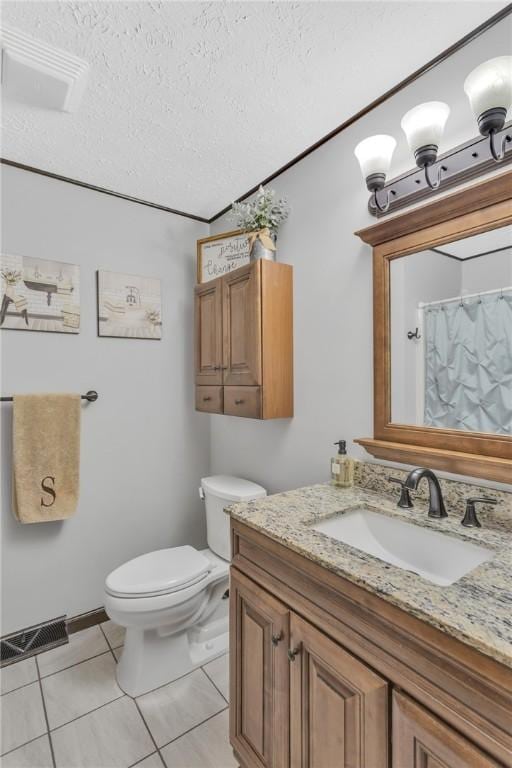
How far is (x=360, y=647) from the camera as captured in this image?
0.86 m

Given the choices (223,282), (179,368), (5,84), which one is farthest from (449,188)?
(179,368)

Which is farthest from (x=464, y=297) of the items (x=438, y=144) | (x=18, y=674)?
(x=18, y=674)

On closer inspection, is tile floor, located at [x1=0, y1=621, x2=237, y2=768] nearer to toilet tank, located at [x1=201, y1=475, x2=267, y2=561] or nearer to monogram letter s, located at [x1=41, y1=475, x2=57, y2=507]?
toilet tank, located at [x1=201, y1=475, x2=267, y2=561]

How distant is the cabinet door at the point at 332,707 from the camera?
2.65 ft

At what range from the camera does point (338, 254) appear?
1647mm

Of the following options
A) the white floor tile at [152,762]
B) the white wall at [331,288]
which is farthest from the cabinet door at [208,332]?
the white floor tile at [152,762]

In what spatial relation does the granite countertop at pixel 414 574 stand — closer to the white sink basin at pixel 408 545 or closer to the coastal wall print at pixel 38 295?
the white sink basin at pixel 408 545

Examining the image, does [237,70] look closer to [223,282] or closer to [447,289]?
[223,282]

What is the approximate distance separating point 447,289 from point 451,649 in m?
1.01

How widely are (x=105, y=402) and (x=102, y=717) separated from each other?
1.38 m

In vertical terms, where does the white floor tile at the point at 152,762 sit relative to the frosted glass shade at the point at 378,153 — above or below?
below

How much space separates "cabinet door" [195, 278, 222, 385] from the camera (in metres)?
2.03

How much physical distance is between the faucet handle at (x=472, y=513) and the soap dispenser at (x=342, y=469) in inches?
17.7

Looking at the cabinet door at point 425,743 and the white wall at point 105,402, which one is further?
the white wall at point 105,402
